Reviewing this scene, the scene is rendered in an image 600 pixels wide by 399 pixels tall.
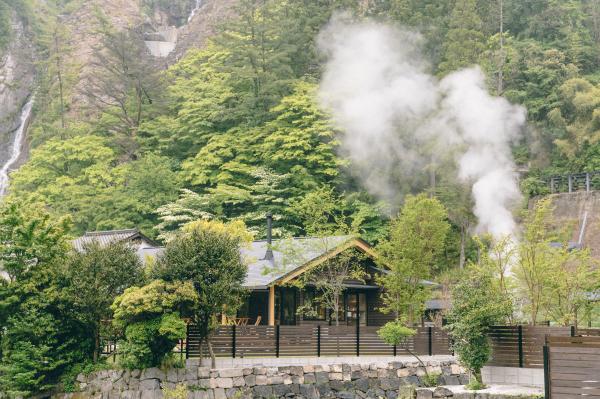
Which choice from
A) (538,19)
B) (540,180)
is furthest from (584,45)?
(540,180)

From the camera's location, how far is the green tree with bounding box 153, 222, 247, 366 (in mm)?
24250

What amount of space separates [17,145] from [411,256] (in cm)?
4391

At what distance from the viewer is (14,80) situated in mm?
73250

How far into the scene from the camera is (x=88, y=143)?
56.4 meters

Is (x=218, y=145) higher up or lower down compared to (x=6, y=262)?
higher up

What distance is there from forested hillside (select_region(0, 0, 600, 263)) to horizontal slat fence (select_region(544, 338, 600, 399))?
2254 cm

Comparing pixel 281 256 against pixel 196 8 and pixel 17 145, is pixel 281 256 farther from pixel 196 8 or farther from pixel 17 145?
pixel 196 8

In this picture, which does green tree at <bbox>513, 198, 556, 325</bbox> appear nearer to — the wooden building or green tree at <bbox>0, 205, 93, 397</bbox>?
the wooden building

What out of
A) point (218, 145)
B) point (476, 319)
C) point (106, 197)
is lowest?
point (476, 319)

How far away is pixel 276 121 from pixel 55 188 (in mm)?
14398

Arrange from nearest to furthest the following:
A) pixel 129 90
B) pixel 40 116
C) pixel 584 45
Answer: pixel 584 45
pixel 129 90
pixel 40 116

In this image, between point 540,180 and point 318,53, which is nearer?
point 540,180

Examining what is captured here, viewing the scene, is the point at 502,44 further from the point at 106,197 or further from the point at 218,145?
the point at 106,197

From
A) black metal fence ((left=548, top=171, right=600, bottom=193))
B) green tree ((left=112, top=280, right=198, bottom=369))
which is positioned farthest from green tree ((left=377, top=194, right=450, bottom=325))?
black metal fence ((left=548, top=171, right=600, bottom=193))
